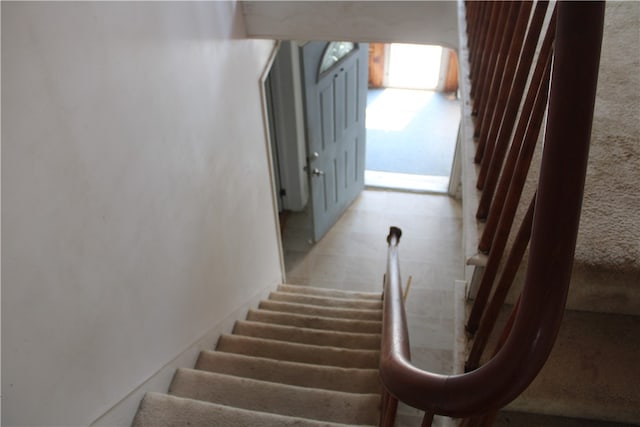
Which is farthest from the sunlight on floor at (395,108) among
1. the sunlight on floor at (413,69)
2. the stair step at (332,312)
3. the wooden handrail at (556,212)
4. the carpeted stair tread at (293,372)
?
the wooden handrail at (556,212)

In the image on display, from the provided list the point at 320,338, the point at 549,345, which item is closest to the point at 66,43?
the point at 549,345

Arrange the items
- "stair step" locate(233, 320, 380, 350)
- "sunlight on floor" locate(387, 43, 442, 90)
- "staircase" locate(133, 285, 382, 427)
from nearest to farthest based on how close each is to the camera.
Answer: "staircase" locate(133, 285, 382, 427) < "stair step" locate(233, 320, 380, 350) < "sunlight on floor" locate(387, 43, 442, 90)

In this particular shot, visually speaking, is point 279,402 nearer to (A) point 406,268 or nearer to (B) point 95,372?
(B) point 95,372

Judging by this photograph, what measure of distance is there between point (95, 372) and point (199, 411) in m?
0.41

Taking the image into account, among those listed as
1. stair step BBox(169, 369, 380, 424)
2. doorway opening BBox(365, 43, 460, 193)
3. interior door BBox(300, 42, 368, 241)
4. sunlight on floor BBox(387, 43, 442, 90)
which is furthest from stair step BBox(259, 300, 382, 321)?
sunlight on floor BBox(387, 43, 442, 90)

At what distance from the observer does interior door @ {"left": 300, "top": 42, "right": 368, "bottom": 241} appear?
157 inches

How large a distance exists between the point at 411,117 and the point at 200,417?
666 centimetres

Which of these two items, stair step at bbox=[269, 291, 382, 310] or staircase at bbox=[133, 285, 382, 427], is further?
stair step at bbox=[269, 291, 382, 310]

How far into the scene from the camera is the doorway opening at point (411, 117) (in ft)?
19.5

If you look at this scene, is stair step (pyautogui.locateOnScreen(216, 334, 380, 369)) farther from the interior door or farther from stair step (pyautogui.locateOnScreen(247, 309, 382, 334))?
the interior door

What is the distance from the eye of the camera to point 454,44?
2818 millimetres

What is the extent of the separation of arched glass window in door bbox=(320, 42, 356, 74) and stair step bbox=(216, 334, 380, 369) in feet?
8.50

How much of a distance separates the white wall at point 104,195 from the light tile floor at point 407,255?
6.49 feet

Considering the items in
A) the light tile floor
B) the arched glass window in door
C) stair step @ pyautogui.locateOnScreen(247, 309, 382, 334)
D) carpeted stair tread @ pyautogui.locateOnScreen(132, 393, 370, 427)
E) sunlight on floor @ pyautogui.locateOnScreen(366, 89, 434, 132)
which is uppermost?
the arched glass window in door
